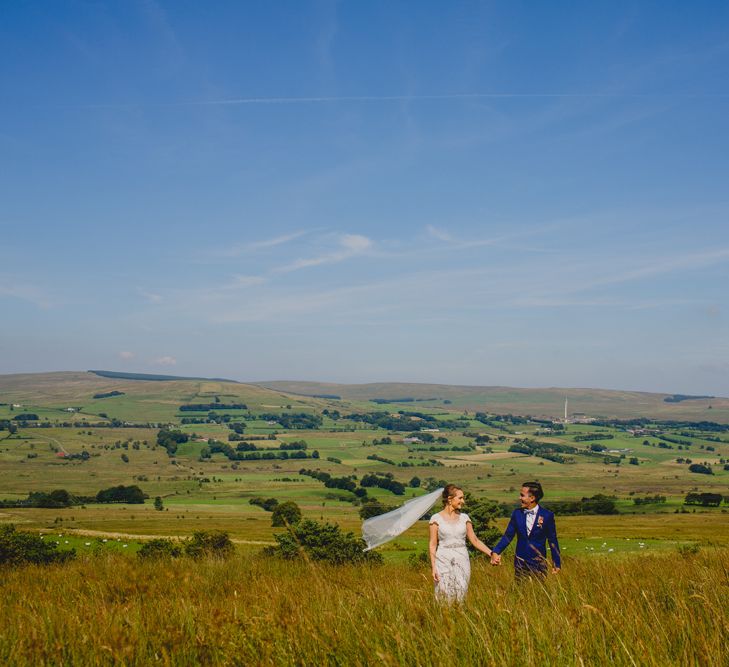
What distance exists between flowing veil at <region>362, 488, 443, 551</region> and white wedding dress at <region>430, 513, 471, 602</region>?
376mm

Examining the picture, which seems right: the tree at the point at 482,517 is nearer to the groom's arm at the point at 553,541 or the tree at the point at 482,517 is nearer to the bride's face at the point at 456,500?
the groom's arm at the point at 553,541

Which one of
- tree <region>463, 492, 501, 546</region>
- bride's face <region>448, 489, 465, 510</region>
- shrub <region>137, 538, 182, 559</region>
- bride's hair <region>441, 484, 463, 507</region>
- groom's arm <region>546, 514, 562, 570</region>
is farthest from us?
tree <region>463, 492, 501, 546</region>

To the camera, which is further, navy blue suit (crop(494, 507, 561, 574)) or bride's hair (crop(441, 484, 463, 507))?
bride's hair (crop(441, 484, 463, 507))

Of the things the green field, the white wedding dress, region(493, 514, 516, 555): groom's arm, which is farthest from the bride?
the green field

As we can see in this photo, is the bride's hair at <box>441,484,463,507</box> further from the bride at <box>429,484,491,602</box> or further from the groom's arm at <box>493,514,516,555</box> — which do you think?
the groom's arm at <box>493,514,516,555</box>

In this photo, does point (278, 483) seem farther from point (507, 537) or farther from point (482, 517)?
point (507, 537)

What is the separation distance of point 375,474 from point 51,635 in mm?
155847

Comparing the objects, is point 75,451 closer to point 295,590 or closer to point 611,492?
point 611,492

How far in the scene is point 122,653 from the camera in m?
3.73

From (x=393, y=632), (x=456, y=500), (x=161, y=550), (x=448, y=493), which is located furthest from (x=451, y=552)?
(x=161, y=550)

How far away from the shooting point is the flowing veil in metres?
8.96

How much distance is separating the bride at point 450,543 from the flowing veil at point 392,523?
319 mm

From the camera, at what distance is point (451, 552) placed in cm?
885

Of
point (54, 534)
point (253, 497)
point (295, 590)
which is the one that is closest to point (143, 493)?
point (253, 497)
